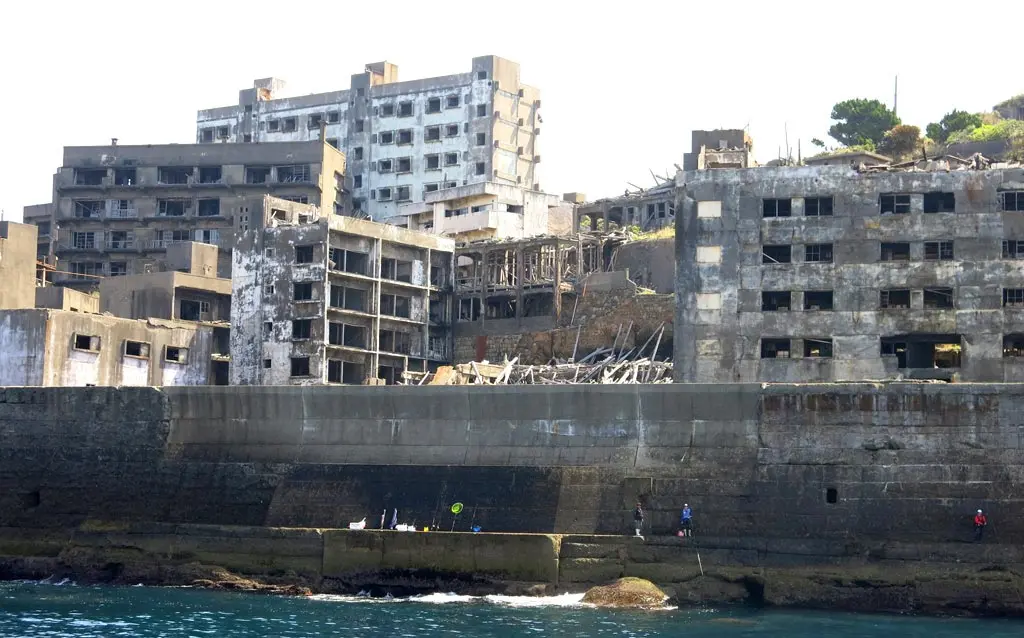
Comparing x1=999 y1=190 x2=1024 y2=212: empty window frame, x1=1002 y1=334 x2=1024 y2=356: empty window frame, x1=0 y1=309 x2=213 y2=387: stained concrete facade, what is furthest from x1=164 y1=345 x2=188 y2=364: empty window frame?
x1=999 y1=190 x2=1024 y2=212: empty window frame

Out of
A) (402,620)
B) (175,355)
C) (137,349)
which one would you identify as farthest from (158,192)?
(402,620)

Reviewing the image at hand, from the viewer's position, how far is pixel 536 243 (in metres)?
73.2

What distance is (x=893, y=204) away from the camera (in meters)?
59.3

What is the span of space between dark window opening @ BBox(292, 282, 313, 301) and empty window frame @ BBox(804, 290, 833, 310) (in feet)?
78.3

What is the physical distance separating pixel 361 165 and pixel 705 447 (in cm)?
6518

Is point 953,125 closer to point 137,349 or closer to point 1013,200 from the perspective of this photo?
point 1013,200

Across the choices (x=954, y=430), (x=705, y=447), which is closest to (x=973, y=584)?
(x=954, y=430)

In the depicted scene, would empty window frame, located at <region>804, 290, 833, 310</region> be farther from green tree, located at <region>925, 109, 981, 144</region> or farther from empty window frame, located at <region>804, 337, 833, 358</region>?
green tree, located at <region>925, 109, 981, 144</region>

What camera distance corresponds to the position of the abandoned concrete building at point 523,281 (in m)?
72.1

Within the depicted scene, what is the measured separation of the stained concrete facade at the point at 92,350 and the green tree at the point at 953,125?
50198 millimetres

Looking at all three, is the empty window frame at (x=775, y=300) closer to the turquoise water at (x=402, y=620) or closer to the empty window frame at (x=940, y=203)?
the empty window frame at (x=940, y=203)

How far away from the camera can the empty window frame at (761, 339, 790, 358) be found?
197ft

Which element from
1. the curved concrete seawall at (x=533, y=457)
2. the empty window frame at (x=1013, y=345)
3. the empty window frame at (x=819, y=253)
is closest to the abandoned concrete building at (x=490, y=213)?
the empty window frame at (x=819, y=253)

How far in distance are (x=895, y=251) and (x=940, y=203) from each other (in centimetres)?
256
